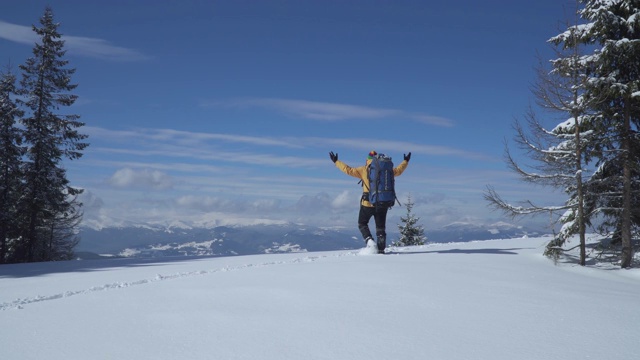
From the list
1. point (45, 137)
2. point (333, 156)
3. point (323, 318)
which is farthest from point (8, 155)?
point (323, 318)

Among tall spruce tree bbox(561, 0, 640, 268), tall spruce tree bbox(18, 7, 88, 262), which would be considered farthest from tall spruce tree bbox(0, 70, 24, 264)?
tall spruce tree bbox(561, 0, 640, 268)

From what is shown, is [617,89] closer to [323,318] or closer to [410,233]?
[323,318]

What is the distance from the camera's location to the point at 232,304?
17.1 ft

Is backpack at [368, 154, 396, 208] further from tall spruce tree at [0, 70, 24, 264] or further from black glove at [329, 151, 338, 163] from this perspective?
tall spruce tree at [0, 70, 24, 264]

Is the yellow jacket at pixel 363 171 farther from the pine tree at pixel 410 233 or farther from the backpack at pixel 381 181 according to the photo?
the pine tree at pixel 410 233

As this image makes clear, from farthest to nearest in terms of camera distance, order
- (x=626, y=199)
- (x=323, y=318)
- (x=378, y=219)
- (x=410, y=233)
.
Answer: (x=410, y=233), (x=626, y=199), (x=378, y=219), (x=323, y=318)

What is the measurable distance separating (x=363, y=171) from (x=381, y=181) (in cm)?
61

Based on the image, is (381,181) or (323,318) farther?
(381,181)

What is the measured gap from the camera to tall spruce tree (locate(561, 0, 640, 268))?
12.2 meters

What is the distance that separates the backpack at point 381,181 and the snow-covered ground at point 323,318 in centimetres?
363

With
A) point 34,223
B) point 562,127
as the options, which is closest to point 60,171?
point 34,223

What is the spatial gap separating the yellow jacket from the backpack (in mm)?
A: 177

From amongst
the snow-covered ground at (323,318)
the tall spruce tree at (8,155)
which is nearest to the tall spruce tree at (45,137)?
the tall spruce tree at (8,155)

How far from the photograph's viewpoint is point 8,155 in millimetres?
23109
